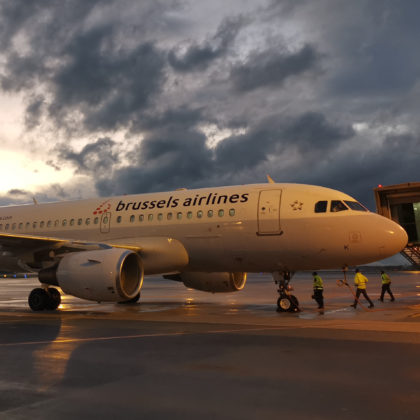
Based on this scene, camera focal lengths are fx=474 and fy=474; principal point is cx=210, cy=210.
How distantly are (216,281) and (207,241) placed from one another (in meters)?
2.87

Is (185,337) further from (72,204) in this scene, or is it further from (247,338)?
(72,204)

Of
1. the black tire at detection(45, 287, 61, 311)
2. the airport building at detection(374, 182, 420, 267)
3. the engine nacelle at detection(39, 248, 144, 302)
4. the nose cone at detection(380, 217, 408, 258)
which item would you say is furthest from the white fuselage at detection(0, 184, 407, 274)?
the airport building at detection(374, 182, 420, 267)

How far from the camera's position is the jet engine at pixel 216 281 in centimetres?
1831

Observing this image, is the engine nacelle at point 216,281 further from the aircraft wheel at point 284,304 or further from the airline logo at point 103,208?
the airline logo at point 103,208

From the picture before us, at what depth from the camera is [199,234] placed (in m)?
16.3

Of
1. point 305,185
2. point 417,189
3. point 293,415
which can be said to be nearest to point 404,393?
point 293,415

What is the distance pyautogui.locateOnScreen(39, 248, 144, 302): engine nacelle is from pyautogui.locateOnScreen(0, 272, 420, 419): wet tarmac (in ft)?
5.39

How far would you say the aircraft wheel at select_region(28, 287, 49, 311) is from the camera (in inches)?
686

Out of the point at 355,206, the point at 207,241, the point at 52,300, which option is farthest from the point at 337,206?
the point at 52,300

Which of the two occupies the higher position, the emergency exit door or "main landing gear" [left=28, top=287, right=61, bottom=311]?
the emergency exit door

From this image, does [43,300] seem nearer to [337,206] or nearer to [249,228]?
[249,228]

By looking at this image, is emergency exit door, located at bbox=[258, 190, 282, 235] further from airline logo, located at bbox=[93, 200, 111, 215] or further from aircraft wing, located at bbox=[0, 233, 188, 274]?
airline logo, located at bbox=[93, 200, 111, 215]

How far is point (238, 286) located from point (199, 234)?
3.51 metres

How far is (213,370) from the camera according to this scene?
697cm
